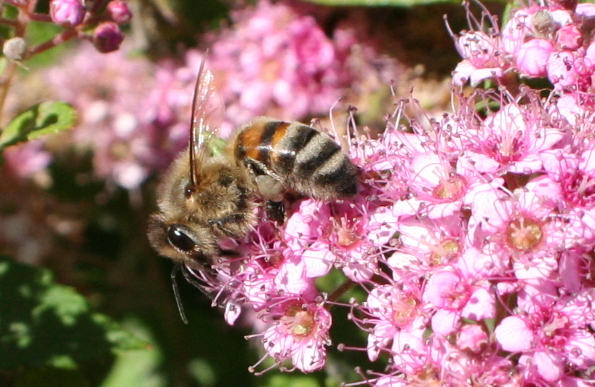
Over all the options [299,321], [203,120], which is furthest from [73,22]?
[299,321]

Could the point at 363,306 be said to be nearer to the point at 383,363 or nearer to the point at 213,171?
the point at 213,171

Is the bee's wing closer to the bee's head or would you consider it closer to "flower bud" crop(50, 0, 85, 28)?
the bee's head

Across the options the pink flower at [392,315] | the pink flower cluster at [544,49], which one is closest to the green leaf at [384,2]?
the pink flower cluster at [544,49]

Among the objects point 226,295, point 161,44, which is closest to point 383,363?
point 226,295

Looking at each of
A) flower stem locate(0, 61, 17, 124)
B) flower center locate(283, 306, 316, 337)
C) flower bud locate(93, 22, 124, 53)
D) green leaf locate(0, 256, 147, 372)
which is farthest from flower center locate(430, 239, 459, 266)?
flower stem locate(0, 61, 17, 124)

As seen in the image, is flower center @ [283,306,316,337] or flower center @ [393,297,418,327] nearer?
Answer: flower center @ [393,297,418,327]

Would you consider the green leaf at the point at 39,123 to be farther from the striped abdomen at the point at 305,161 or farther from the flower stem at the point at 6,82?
the striped abdomen at the point at 305,161
